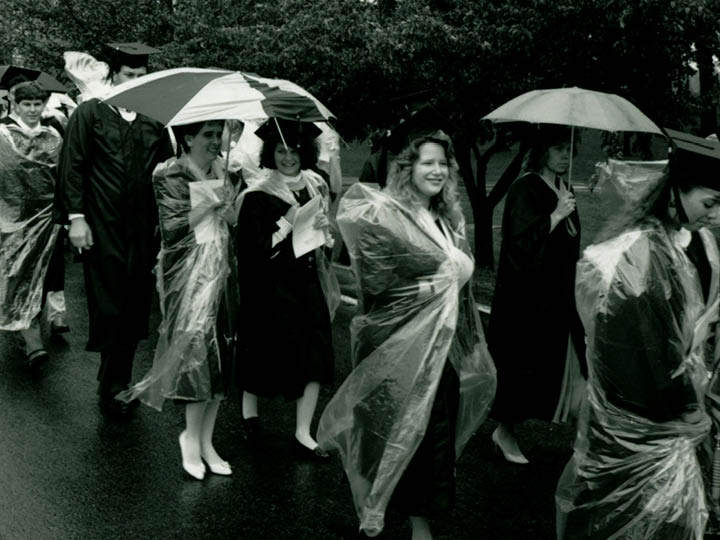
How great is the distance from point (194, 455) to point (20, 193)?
313 cm

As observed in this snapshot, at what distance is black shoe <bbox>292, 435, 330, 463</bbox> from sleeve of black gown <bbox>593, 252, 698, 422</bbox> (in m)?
2.21

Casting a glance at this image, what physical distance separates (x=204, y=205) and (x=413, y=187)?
1.32 m

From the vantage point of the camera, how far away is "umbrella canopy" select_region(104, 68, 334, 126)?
439 centimetres

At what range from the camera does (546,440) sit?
17.9 ft

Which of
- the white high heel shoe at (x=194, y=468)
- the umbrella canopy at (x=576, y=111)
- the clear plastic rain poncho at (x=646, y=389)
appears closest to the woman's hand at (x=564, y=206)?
the umbrella canopy at (x=576, y=111)

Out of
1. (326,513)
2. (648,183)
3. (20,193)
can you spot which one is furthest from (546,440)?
(20,193)

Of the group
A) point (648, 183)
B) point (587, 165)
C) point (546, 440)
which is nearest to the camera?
point (648, 183)

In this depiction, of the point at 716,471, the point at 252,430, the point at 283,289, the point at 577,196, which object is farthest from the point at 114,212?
the point at 577,196

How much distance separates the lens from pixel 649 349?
3.04 metres

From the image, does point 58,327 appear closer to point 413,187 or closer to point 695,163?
point 413,187

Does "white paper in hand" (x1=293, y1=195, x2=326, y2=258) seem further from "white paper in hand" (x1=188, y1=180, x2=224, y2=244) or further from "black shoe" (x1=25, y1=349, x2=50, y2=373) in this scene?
"black shoe" (x1=25, y1=349, x2=50, y2=373)

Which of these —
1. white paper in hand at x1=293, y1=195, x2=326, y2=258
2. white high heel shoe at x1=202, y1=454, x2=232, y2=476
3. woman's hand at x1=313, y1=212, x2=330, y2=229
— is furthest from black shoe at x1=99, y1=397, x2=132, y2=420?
woman's hand at x1=313, y1=212, x2=330, y2=229

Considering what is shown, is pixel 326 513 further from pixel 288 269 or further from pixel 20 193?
pixel 20 193

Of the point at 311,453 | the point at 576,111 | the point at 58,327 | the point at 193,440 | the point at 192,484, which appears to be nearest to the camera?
Answer: the point at 192,484
